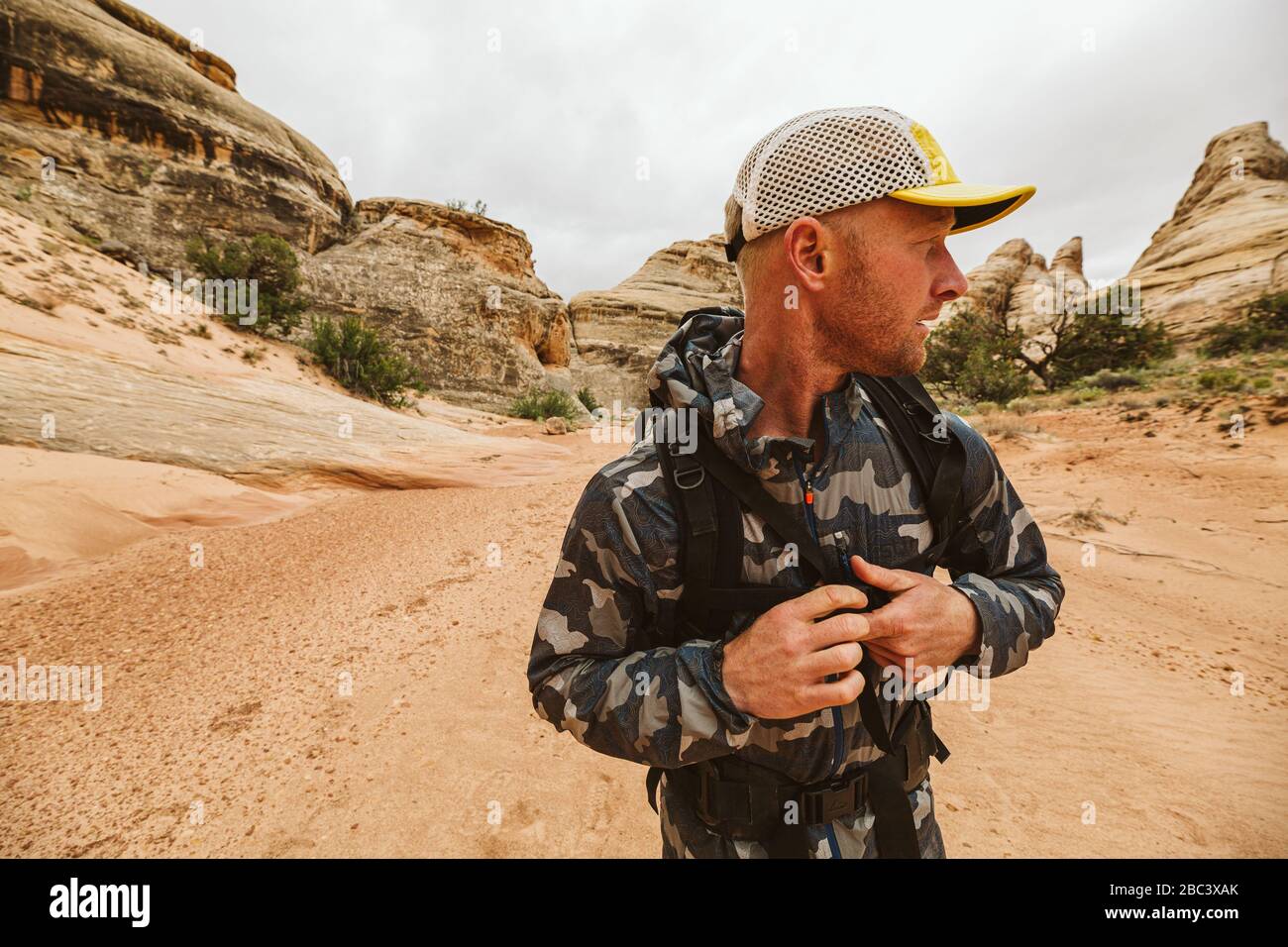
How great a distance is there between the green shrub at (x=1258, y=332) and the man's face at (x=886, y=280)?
24.1 metres

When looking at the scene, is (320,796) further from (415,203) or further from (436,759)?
(415,203)

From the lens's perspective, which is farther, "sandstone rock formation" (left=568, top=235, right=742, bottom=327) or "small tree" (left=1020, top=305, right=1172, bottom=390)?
"sandstone rock formation" (left=568, top=235, right=742, bottom=327)

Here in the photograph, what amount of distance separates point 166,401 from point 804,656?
34.1 feet

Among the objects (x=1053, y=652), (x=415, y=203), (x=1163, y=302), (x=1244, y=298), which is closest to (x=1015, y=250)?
(x=1163, y=302)

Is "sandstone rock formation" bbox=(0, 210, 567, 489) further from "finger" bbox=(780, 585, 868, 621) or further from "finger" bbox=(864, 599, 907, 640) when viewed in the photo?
"finger" bbox=(864, 599, 907, 640)

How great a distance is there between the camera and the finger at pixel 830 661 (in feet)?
3.19

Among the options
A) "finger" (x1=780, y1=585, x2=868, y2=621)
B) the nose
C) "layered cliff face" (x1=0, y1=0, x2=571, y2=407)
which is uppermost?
"layered cliff face" (x1=0, y1=0, x2=571, y2=407)

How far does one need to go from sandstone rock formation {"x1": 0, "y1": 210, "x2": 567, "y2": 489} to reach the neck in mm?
6695

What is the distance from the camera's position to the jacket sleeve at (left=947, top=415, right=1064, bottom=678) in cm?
120

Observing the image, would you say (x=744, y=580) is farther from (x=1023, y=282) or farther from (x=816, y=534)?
(x=1023, y=282)

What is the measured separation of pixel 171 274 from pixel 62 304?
10083 mm

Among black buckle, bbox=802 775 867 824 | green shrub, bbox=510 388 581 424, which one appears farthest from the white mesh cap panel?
green shrub, bbox=510 388 581 424

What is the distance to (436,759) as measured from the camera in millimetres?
2861

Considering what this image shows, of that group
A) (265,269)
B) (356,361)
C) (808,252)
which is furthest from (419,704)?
(265,269)
